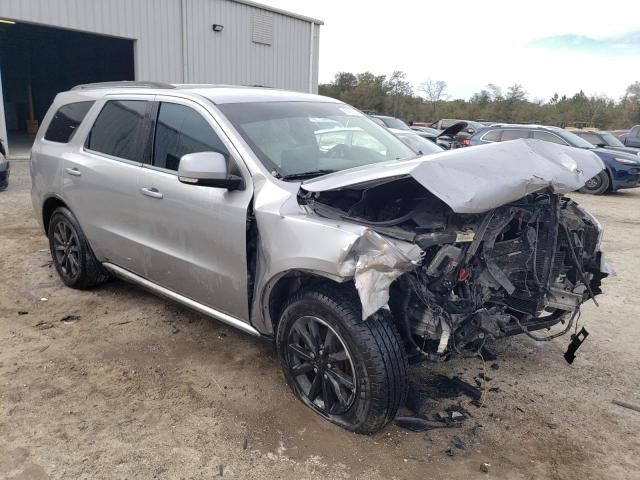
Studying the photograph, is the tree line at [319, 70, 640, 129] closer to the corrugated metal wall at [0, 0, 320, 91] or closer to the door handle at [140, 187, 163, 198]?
the corrugated metal wall at [0, 0, 320, 91]

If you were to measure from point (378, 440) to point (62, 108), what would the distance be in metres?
4.07

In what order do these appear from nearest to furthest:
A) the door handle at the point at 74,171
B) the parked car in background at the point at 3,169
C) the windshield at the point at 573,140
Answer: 1. the door handle at the point at 74,171
2. the parked car in background at the point at 3,169
3. the windshield at the point at 573,140

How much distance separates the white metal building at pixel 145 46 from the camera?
1423 cm

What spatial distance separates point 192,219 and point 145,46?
13.8 m

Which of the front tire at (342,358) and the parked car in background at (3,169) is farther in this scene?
the parked car in background at (3,169)

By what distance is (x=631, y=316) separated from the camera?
15.7ft

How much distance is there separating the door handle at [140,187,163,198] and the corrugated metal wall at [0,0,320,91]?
38.8 feet

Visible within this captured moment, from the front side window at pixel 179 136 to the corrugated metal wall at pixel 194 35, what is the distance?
11.7m

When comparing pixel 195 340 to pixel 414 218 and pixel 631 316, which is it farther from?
pixel 631 316

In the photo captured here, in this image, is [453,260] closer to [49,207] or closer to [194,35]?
[49,207]

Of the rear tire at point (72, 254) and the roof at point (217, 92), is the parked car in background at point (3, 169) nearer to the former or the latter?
the rear tire at point (72, 254)

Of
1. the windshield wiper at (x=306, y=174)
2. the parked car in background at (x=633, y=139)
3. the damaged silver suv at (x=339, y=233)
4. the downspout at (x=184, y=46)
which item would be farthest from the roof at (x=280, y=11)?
the windshield wiper at (x=306, y=174)

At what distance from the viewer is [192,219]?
3.45 metres

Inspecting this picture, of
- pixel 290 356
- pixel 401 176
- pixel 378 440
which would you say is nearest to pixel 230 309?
pixel 290 356
